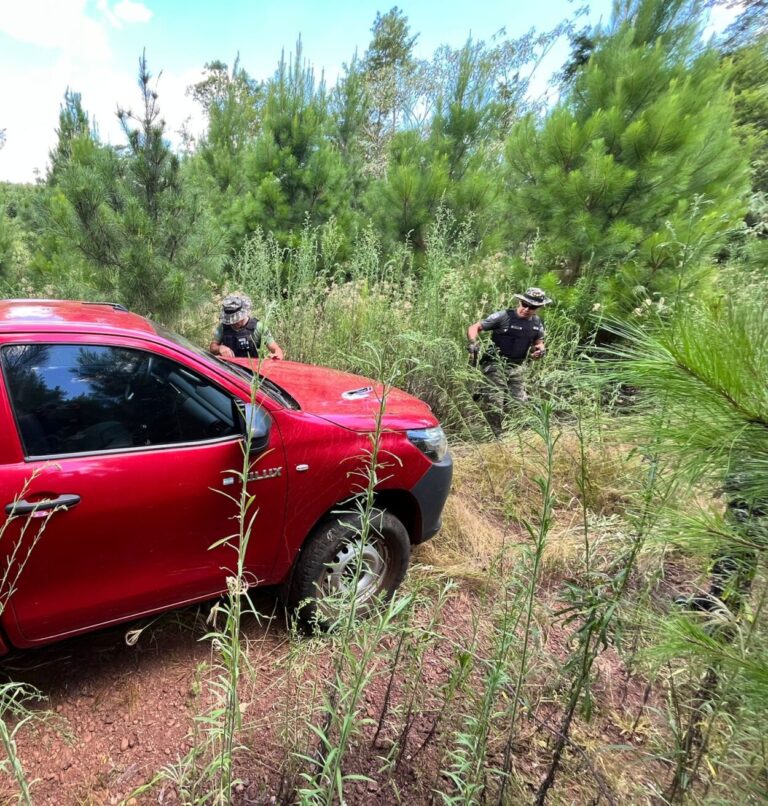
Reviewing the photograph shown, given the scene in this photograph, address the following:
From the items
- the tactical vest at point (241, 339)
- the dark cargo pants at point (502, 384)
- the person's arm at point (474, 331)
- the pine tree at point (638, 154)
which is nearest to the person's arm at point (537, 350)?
the dark cargo pants at point (502, 384)

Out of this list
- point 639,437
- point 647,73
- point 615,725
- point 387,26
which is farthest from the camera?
point 387,26

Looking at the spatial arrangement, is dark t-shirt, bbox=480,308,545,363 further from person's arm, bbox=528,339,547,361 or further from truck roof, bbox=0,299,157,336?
truck roof, bbox=0,299,157,336

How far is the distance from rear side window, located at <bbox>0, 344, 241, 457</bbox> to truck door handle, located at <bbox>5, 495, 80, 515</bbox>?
0.65 feet

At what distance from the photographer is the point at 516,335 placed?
15.6 ft

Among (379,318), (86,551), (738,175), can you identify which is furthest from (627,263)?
(86,551)

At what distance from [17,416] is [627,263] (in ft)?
18.6

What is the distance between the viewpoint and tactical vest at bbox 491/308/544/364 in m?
4.71

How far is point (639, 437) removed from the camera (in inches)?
47.6

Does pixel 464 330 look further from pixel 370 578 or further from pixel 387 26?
pixel 387 26

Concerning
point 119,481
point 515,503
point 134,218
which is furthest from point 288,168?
point 119,481

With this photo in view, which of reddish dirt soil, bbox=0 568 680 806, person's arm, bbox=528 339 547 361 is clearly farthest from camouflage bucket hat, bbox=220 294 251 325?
person's arm, bbox=528 339 547 361

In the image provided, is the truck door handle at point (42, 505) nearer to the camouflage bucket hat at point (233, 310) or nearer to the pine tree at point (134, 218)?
the camouflage bucket hat at point (233, 310)

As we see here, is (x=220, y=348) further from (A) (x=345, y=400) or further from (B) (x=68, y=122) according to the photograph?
(B) (x=68, y=122)

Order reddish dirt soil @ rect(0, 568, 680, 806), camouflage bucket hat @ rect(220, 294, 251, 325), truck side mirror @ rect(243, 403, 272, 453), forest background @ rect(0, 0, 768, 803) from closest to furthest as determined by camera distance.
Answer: forest background @ rect(0, 0, 768, 803)
reddish dirt soil @ rect(0, 568, 680, 806)
truck side mirror @ rect(243, 403, 272, 453)
camouflage bucket hat @ rect(220, 294, 251, 325)
